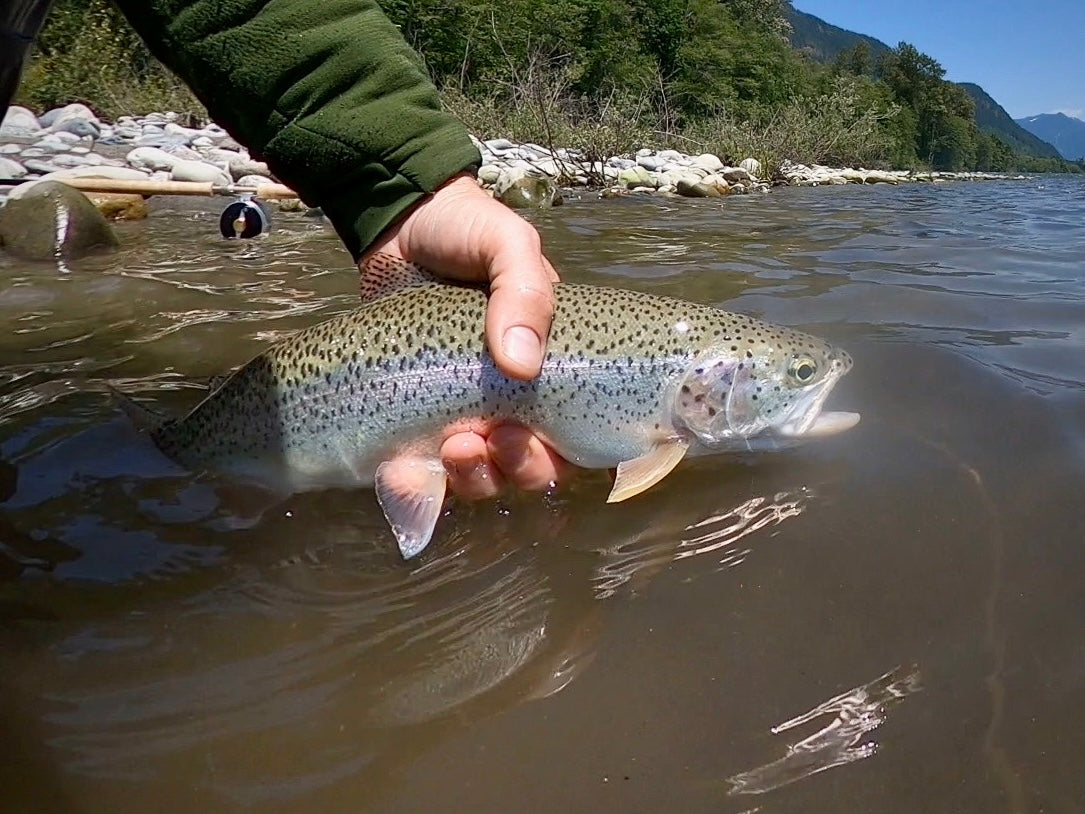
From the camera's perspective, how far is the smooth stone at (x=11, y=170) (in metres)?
11.2

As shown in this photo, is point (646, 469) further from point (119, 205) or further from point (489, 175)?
point (489, 175)

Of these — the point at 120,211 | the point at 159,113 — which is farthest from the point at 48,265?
the point at 159,113

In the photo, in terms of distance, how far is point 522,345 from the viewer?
2615 mm

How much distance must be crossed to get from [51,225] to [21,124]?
37.5 ft

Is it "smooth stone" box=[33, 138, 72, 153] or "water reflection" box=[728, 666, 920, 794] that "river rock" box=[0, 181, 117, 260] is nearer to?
"smooth stone" box=[33, 138, 72, 153]

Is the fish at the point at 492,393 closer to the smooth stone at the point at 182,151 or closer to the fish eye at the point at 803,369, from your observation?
the fish eye at the point at 803,369

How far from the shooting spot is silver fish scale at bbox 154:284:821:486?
112 inches

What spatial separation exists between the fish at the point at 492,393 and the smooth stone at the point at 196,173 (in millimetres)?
11953

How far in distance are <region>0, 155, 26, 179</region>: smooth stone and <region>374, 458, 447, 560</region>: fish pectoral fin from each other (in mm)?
11203

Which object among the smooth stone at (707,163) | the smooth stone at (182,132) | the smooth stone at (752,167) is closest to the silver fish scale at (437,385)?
the smooth stone at (182,132)

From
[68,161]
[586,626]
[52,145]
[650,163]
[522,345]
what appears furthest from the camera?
[650,163]

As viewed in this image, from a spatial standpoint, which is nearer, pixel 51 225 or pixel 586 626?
pixel 586 626

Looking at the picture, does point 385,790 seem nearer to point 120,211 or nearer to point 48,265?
point 48,265

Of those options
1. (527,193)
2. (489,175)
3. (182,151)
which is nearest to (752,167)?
(489,175)
